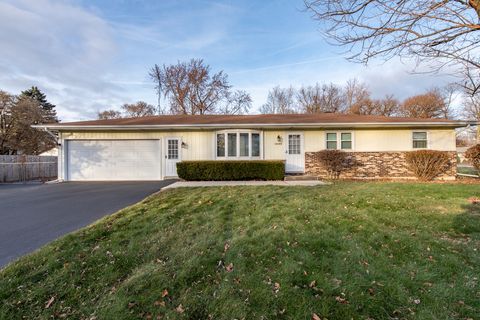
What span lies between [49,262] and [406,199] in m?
6.80

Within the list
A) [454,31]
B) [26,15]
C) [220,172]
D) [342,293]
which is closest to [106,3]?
[26,15]

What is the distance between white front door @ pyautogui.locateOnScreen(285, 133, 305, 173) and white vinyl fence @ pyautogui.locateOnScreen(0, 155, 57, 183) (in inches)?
515

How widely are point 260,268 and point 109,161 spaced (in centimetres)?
1088

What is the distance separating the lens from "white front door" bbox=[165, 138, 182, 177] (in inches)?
442

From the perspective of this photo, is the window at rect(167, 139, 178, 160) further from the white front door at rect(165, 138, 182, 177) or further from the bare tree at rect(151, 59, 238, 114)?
the bare tree at rect(151, 59, 238, 114)

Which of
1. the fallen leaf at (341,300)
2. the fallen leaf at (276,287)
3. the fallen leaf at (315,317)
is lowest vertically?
the fallen leaf at (315,317)

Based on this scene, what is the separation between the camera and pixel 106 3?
8.62 metres

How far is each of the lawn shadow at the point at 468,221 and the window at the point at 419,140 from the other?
287 inches

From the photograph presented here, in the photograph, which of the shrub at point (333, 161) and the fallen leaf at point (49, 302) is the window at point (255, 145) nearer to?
the shrub at point (333, 161)

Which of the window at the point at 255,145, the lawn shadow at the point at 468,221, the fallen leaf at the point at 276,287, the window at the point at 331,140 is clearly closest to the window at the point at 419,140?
the window at the point at 331,140

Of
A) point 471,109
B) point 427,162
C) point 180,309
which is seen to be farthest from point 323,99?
point 180,309

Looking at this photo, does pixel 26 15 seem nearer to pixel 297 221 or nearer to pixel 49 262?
pixel 49 262

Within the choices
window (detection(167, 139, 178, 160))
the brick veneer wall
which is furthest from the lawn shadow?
window (detection(167, 139, 178, 160))

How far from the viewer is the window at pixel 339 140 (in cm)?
1110
